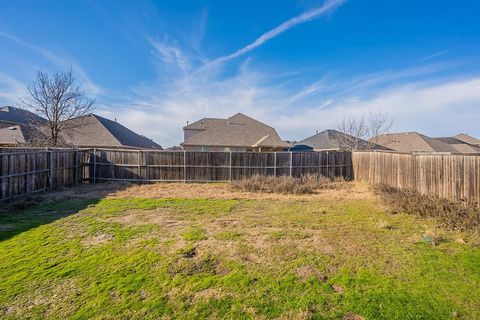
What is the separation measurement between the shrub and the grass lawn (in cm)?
36

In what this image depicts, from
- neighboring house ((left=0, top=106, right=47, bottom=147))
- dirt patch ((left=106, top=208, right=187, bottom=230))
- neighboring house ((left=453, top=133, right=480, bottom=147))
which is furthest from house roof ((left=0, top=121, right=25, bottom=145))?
neighboring house ((left=453, top=133, right=480, bottom=147))

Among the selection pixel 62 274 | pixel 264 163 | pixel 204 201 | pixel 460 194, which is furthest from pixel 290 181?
pixel 62 274

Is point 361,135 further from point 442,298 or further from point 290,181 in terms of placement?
point 442,298

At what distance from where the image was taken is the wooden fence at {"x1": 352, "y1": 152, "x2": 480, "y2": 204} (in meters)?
7.59

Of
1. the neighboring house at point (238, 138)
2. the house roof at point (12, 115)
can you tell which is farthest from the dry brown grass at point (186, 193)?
the house roof at point (12, 115)

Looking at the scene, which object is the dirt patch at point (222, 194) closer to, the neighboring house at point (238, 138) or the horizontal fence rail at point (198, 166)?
the horizontal fence rail at point (198, 166)

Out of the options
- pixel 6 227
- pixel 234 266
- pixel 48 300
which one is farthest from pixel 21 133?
pixel 234 266

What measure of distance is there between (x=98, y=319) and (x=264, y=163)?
1246 centimetres

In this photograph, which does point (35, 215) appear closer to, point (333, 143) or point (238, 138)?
point (238, 138)

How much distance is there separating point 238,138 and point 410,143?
2000 cm

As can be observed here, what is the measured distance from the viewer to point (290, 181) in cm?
1212

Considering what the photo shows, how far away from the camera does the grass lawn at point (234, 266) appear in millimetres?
2963

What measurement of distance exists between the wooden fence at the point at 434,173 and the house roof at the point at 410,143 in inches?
713

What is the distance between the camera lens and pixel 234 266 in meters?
4.03
